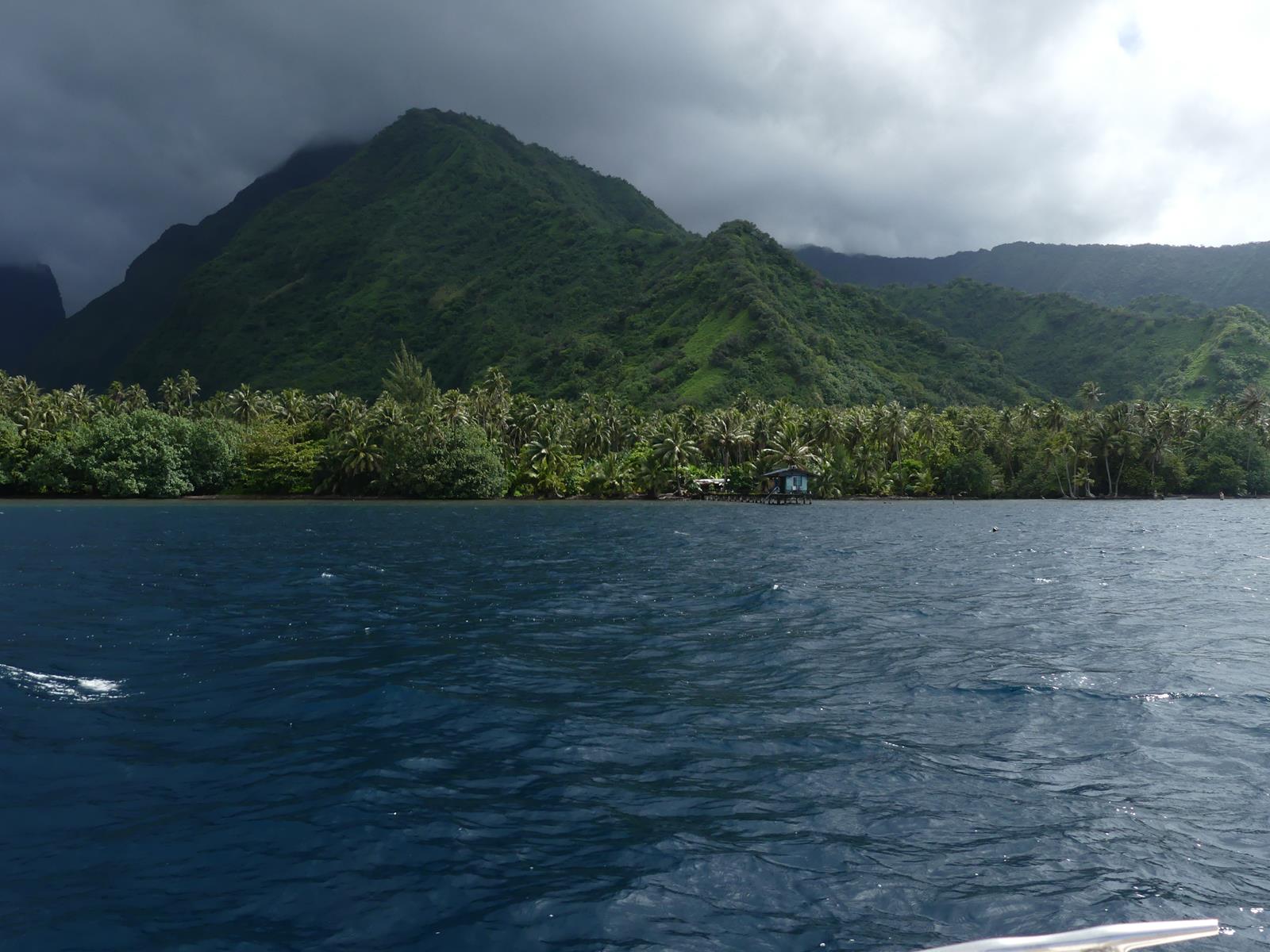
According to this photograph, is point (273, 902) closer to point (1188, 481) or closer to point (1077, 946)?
point (1077, 946)

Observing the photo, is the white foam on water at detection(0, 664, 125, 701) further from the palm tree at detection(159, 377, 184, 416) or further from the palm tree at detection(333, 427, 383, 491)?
the palm tree at detection(159, 377, 184, 416)

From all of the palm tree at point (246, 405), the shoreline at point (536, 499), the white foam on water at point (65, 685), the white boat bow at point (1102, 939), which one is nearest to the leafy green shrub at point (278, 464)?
the shoreline at point (536, 499)

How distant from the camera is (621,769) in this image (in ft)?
40.2

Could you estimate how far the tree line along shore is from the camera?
390 feet

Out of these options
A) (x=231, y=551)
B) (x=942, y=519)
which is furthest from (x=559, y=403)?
(x=231, y=551)

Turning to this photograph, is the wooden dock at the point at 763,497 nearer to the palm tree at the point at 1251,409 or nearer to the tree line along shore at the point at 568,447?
the tree line along shore at the point at 568,447

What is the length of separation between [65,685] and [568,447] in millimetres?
119647

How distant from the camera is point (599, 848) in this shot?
961 centimetres

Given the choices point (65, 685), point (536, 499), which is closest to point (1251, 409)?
point (536, 499)

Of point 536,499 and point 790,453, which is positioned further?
point 790,453

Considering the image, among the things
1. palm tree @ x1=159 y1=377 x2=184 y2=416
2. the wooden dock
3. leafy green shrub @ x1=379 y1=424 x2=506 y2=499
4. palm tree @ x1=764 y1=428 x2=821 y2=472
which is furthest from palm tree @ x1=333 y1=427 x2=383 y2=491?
palm tree @ x1=764 y1=428 x2=821 y2=472

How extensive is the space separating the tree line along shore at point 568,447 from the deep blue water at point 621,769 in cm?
9744

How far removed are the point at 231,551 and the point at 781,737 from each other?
42.6 metres

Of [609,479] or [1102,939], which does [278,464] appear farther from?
[1102,939]
